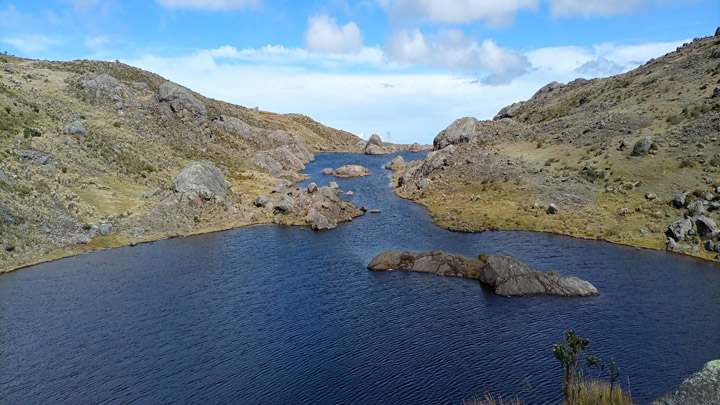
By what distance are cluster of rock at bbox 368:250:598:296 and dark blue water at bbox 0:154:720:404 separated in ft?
5.60

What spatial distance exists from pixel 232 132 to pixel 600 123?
116m

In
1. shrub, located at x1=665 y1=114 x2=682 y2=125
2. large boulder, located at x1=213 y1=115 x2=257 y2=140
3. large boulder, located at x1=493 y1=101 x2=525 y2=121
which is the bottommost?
shrub, located at x1=665 y1=114 x2=682 y2=125

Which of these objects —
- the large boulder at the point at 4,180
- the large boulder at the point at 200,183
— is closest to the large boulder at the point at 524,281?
the large boulder at the point at 200,183

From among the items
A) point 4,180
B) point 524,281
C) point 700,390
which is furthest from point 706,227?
point 4,180

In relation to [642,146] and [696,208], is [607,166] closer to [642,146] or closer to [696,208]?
[642,146]

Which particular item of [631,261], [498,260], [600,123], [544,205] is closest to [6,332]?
[498,260]

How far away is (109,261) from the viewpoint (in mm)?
68875

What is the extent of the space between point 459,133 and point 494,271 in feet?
242

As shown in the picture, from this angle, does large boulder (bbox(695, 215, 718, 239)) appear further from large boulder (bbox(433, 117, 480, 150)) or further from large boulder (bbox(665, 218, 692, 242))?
large boulder (bbox(433, 117, 480, 150))

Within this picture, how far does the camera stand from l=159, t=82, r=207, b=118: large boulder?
139875 millimetres

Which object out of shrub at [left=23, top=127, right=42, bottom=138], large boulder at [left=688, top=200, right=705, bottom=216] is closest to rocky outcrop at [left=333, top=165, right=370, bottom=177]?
shrub at [left=23, top=127, right=42, bottom=138]

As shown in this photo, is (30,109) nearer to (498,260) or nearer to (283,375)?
(283,375)

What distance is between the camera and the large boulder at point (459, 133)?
124m

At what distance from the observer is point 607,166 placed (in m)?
89.5
